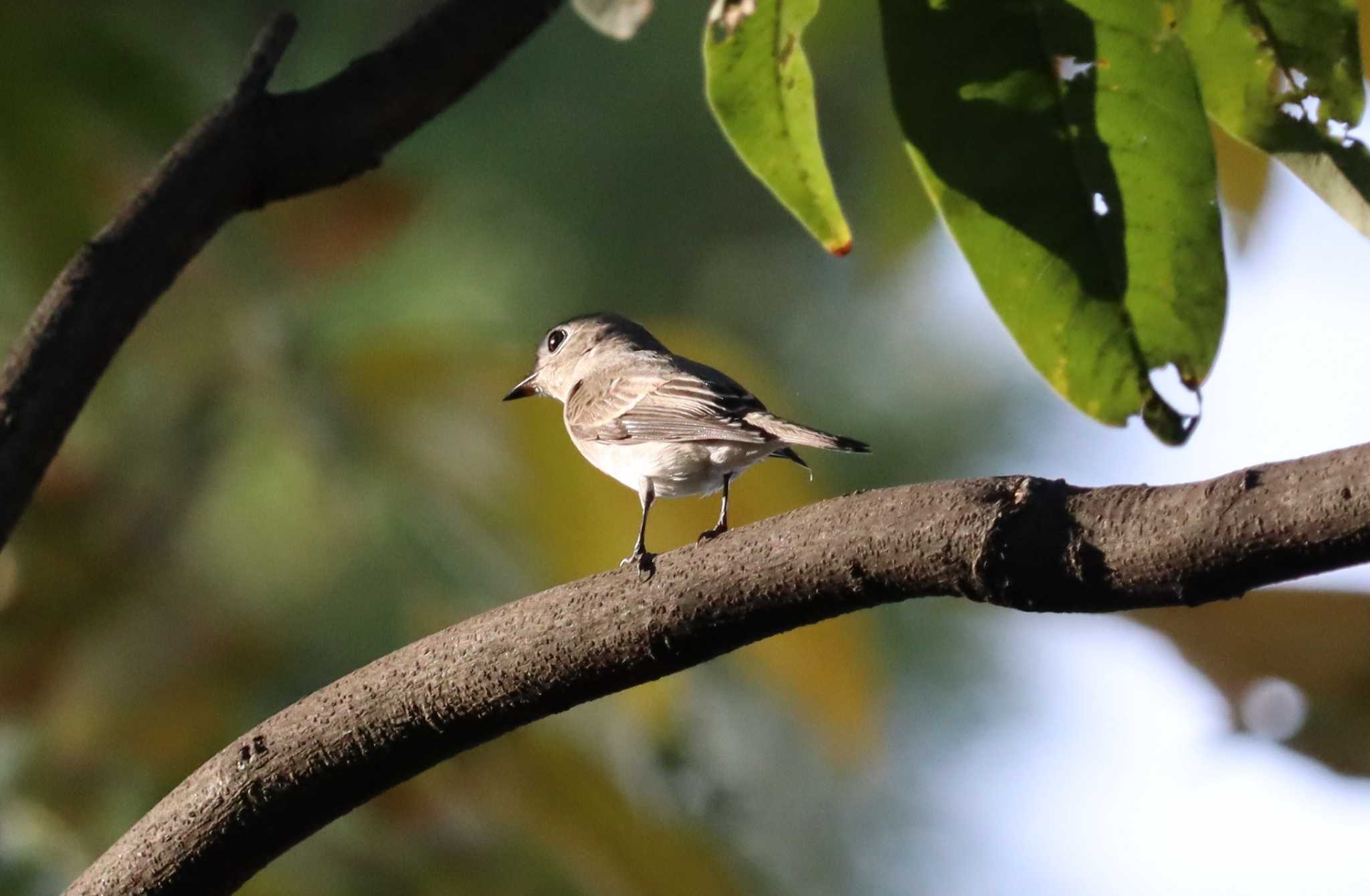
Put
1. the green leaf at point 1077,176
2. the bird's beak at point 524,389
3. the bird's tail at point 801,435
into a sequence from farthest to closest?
the bird's beak at point 524,389 → the bird's tail at point 801,435 → the green leaf at point 1077,176

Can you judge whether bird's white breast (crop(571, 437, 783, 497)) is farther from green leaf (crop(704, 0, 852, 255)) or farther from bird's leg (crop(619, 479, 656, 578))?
green leaf (crop(704, 0, 852, 255))

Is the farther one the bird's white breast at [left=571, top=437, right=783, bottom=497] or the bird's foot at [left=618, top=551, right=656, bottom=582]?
the bird's white breast at [left=571, top=437, right=783, bottom=497]

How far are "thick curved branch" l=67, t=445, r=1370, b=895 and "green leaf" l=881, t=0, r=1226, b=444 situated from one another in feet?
0.69

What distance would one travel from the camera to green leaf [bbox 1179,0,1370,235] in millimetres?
1389

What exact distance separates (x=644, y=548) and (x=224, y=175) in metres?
0.86

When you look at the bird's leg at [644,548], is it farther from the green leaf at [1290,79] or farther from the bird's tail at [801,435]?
the green leaf at [1290,79]

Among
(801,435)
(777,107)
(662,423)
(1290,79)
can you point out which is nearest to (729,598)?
(777,107)

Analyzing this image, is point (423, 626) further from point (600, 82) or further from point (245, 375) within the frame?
point (600, 82)

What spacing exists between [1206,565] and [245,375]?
3114 mm

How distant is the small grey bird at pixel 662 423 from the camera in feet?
8.05

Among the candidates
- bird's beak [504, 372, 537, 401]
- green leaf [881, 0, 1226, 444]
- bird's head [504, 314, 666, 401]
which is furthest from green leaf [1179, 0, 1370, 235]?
bird's beak [504, 372, 537, 401]

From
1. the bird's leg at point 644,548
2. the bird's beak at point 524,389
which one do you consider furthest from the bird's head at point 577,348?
the bird's leg at point 644,548

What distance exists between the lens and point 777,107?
149cm

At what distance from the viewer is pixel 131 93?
3.16 m
